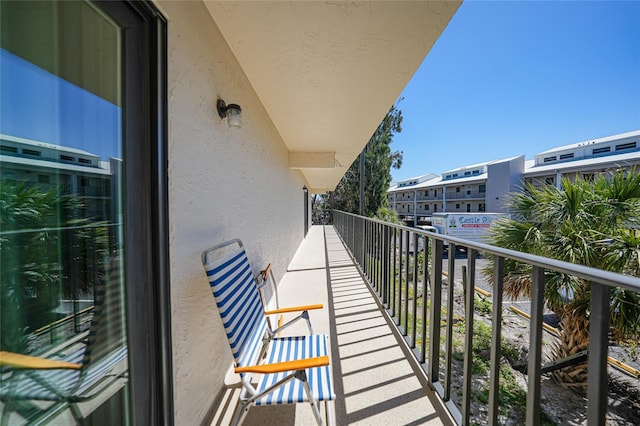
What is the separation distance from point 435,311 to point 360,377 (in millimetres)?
709

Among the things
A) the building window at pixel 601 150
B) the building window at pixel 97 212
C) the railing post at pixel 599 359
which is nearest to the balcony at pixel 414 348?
the railing post at pixel 599 359

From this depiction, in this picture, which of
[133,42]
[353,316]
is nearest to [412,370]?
[353,316]

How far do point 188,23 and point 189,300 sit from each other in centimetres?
141

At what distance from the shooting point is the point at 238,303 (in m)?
1.52

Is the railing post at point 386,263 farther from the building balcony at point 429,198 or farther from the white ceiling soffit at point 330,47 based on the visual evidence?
the building balcony at point 429,198

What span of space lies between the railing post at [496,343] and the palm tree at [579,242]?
7.12 feet

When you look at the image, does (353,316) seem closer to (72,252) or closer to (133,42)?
(72,252)

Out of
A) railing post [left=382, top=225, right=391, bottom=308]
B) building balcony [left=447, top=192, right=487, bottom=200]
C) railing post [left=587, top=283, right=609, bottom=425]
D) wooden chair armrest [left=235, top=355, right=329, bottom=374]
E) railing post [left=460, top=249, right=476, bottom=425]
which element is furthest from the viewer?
building balcony [left=447, top=192, right=487, bottom=200]

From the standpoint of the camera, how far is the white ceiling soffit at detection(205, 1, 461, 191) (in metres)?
1.42

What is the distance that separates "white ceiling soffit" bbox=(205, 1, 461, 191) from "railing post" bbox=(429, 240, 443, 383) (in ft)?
4.35

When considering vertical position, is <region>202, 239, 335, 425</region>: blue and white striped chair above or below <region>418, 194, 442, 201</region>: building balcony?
below

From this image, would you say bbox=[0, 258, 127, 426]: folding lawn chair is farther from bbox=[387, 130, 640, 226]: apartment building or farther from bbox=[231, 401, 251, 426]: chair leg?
bbox=[387, 130, 640, 226]: apartment building

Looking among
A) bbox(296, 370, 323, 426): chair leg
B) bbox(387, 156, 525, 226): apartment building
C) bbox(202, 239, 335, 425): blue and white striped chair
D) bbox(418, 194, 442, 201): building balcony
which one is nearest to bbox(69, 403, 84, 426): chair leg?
bbox(202, 239, 335, 425): blue and white striped chair

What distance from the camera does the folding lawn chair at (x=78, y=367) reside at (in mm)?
635
